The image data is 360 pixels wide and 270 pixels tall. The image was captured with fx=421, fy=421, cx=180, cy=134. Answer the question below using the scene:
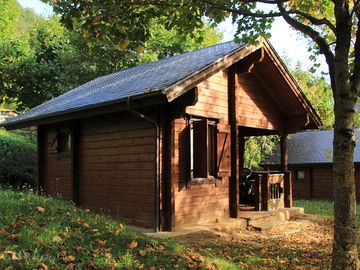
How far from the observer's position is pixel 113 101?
31.8ft

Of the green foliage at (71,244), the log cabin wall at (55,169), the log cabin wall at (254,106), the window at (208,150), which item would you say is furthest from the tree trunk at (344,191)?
the log cabin wall at (55,169)

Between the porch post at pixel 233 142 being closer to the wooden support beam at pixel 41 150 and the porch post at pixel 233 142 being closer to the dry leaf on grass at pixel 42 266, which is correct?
the wooden support beam at pixel 41 150

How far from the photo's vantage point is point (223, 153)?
36.1 ft

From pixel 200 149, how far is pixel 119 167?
7.31ft

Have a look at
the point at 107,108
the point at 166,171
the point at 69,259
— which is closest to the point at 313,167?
the point at 166,171

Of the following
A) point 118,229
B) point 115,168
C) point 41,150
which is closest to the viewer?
point 118,229

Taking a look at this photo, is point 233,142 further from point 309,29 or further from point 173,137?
point 309,29

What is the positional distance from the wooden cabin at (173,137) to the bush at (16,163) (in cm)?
302

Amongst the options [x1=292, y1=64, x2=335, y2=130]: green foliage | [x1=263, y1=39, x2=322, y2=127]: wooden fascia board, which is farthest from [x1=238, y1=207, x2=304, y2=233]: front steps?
[x1=292, y1=64, x2=335, y2=130]: green foliage

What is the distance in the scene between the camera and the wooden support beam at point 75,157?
1240 centimetres

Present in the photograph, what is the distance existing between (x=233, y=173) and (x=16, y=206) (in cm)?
601

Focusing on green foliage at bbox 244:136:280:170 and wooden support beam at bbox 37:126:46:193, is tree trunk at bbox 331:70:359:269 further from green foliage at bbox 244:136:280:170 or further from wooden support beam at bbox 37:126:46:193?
green foliage at bbox 244:136:280:170

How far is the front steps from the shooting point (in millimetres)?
11156

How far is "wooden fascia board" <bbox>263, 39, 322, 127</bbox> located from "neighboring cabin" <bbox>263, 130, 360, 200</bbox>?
34.9 feet
